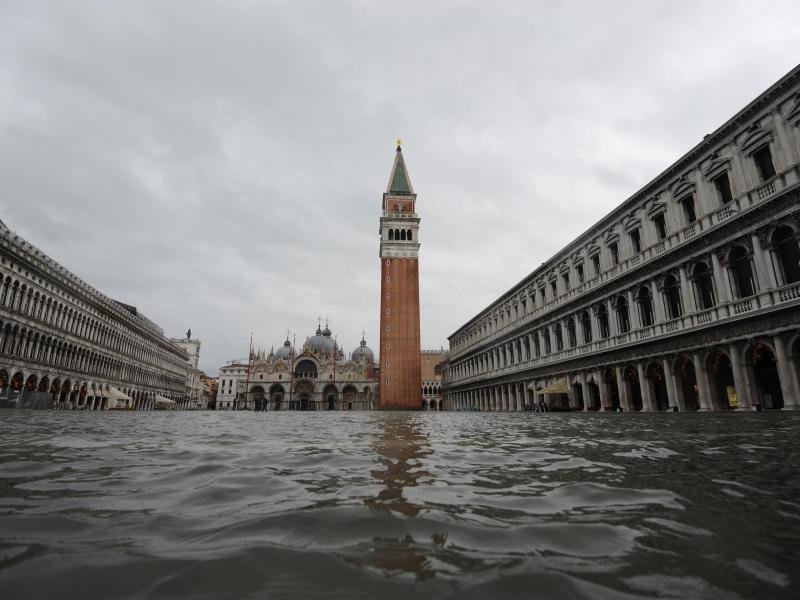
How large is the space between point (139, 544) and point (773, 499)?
3.79m

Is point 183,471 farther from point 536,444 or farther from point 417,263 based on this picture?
point 417,263

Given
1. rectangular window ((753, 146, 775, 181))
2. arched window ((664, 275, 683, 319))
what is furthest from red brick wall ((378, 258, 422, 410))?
rectangular window ((753, 146, 775, 181))

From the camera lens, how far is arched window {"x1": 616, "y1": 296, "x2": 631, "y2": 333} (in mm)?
26094

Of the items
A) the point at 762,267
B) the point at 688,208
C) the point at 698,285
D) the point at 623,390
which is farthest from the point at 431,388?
the point at 762,267

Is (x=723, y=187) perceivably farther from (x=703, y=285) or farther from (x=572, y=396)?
(x=572, y=396)

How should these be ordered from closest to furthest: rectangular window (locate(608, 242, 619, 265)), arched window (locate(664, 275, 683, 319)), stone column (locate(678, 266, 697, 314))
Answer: stone column (locate(678, 266, 697, 314)) → arched window (locate(664, 275, 683, 319)) → rectangular window (locate(608, 242, 619, 265))

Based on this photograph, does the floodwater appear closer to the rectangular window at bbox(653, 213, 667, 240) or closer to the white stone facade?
Answer: the rectangular window at bbox(653, 213, 667, 240)

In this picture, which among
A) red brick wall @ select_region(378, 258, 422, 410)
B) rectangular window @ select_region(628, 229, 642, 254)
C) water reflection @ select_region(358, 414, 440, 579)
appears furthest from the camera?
red brick wall @ select_region(378, 258, 422, 410)

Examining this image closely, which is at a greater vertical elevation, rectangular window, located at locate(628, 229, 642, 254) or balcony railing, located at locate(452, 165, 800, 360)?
rectangular window, located at locate(628, 229, 642, 254)

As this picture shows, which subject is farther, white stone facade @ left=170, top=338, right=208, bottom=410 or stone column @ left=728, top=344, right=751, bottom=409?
white stone facade @ left=170, top=338, right=208, bottom=410

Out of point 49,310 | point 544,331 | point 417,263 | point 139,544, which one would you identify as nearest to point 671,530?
point 139,544

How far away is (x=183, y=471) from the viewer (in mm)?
4625

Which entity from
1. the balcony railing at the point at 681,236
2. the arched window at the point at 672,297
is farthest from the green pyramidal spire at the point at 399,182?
the arched window at the point at 672,297

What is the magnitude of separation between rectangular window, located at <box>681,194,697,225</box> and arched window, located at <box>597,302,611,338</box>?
7.39 meters
